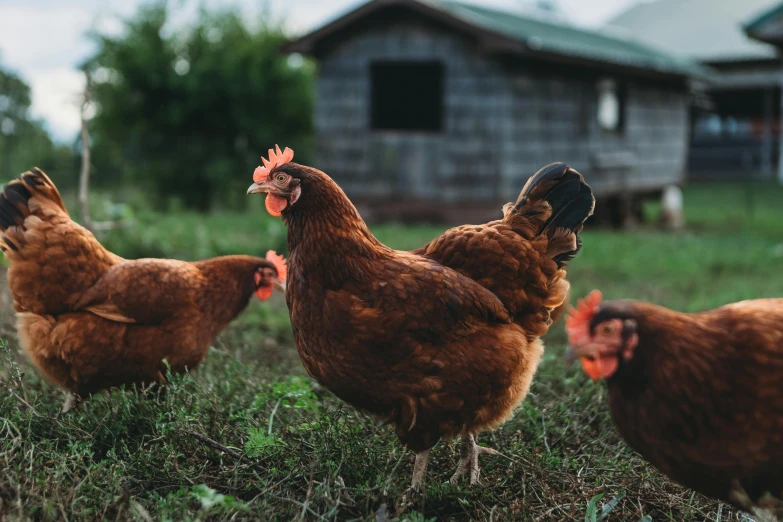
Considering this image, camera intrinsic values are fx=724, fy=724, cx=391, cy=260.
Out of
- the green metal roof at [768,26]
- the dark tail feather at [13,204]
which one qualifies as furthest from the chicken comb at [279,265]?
the green metal roof at [768,26]

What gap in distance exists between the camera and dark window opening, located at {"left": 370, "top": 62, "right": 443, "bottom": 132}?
44.4 ft

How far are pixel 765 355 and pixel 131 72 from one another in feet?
53.9

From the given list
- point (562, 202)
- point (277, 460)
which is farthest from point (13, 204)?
point (562, 202)

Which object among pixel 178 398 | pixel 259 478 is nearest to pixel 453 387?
pixel 259 478

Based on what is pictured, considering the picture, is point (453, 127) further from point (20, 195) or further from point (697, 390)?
point (697, 390)

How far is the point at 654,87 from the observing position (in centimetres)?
1681

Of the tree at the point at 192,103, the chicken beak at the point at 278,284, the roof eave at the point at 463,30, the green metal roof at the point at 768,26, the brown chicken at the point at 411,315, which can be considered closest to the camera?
the brown chicken at the point at 411,315

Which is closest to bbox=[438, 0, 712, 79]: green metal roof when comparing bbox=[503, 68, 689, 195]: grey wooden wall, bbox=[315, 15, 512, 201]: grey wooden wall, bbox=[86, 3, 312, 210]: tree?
bbox=[503, 68, 689, 195]: grey wooden wall

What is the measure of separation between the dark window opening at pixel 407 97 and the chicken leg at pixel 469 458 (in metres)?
10.7

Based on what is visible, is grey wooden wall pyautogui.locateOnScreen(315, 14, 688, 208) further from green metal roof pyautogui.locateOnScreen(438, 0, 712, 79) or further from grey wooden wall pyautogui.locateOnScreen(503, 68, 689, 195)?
green metal roof pyautogui.locateOnScreen(438, 0, 712, 79)

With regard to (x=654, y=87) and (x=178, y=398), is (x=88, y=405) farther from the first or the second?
(x=654, y=87)

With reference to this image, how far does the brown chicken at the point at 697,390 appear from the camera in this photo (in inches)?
88.4

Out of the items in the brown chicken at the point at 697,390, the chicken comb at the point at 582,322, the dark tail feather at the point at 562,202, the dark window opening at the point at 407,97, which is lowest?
the brown chicken at the point at 697,390

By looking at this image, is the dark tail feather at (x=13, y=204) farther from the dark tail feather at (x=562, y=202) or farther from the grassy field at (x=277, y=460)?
the dark tail feather at (x=562, y=202)
